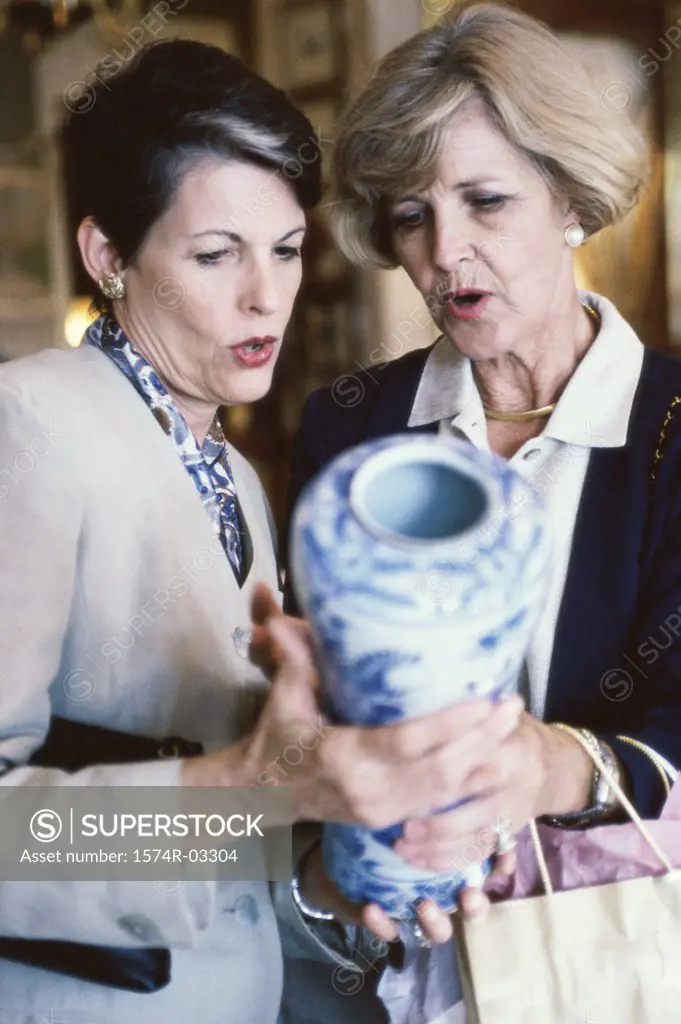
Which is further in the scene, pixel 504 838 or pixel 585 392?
pixel 585 392

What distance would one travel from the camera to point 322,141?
76 cm

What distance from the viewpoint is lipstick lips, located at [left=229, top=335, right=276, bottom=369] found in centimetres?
63

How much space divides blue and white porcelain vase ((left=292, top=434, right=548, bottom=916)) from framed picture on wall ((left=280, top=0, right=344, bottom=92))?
17.3 inches

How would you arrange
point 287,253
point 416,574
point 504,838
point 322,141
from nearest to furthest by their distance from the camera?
1. point 416,574
2. point 504,838
3. point 287,253
4. point 322,141

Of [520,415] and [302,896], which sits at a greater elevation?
[520,415]

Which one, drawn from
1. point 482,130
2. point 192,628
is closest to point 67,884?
point 192,628

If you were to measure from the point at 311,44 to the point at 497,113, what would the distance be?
201 millimetres

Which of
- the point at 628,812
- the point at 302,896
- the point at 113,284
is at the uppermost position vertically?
the point at 113,284

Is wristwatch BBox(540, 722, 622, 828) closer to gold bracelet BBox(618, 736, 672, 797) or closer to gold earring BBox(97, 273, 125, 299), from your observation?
gold bracelet BBox(618, 736, 672, 797)

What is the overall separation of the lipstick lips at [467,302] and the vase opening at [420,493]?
0.28 m

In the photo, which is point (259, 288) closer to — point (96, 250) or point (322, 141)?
point (96, 250)

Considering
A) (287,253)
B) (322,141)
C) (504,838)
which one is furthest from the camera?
Result: (322,141)

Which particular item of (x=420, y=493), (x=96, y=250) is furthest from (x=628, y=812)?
(x=96, y=250)

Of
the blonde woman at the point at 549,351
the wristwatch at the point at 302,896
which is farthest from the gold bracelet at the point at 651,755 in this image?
the wristwatch at the point at 302,896
